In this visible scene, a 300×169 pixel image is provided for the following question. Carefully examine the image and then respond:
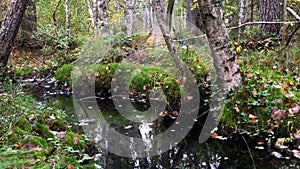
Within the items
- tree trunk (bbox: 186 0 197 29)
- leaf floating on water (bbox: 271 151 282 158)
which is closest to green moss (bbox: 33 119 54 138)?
leaf floating on water (bbox: 271 151 282 158)

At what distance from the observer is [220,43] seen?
5195 mm

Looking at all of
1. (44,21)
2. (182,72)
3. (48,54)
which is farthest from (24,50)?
(182,72)

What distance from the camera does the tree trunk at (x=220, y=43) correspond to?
5121 mm

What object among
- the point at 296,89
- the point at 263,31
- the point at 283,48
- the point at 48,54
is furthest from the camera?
the point at 48,54

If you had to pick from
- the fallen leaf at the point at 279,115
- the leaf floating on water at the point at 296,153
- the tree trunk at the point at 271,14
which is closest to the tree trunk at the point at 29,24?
the tree trunk at the point at 271,14

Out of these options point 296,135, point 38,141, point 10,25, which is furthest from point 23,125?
point 10,25

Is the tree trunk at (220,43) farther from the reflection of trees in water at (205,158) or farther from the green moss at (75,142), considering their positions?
the green moss at (75,142)

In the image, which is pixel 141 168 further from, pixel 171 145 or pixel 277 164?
pixel 277 164

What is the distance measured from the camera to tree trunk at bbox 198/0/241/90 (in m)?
5.12

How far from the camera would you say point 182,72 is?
6.63 metres

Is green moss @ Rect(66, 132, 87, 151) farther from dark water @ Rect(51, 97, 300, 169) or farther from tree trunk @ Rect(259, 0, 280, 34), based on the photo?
tree trunk @ Rect(259, 0, 280, 34)

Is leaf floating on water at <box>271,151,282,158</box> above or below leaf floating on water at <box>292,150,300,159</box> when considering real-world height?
below

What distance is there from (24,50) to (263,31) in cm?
909

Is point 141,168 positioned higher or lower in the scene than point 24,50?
lower
